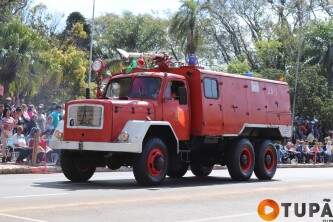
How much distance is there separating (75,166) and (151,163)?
190cm

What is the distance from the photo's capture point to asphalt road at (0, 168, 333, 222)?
993cm

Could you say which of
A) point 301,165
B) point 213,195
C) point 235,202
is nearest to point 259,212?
point 235,202

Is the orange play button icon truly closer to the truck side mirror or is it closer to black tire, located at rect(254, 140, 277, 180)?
the truck side mirror

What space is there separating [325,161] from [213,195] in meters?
21.5

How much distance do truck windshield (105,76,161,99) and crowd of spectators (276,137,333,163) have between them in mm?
15582

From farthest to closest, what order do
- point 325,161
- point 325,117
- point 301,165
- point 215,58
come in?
point 215,58
point 325,117
point 325,161
point 301,165

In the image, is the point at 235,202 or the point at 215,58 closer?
the point at 235,202

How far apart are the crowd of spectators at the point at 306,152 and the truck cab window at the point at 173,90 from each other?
15.0 meters

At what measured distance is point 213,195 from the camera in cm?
1333

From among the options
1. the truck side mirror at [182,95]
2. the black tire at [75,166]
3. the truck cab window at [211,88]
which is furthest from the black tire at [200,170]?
the black tire at [75,166]

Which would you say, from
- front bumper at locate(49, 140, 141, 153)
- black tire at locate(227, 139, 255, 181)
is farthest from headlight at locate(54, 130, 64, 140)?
black tire at locate(227, 139, 255, 181)

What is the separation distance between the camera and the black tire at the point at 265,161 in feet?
60.4

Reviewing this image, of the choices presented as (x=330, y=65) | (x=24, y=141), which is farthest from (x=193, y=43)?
(x=24, y=141)

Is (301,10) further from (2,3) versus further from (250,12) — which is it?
(2,3)
